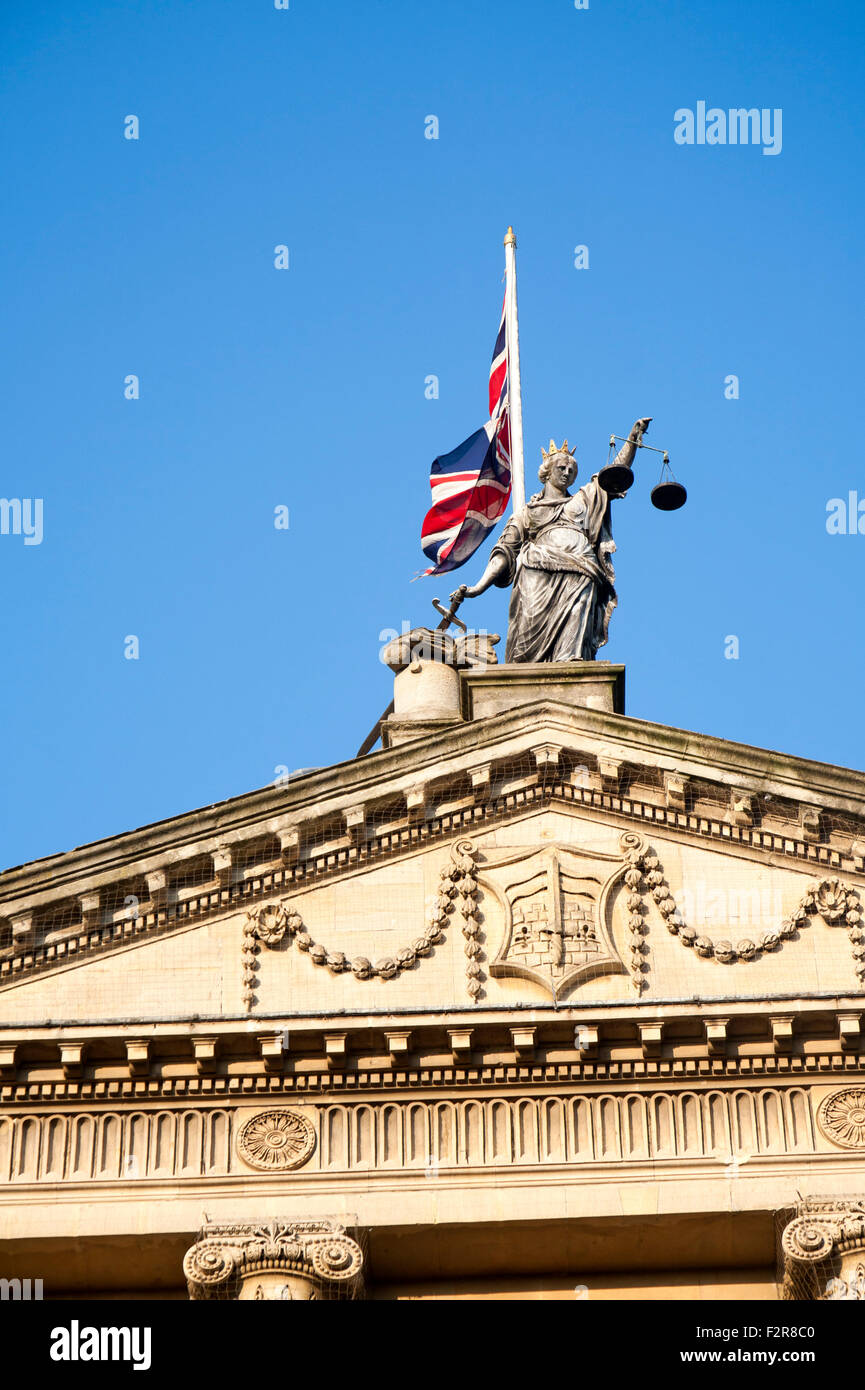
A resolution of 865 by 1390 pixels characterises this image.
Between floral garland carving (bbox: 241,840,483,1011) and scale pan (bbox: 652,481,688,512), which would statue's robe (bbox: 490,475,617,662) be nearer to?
scale pan (bbox: 652,481,688,512)

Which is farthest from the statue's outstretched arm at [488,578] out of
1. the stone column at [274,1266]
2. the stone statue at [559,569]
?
the stone column at [274,1266]

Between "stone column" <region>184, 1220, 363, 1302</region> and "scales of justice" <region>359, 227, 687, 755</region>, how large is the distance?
7.59 metres

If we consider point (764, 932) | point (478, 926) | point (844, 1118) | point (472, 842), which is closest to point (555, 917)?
point (478, 926)

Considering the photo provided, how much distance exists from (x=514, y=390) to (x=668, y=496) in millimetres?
5432

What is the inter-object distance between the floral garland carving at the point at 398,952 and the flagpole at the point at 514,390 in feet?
20.6

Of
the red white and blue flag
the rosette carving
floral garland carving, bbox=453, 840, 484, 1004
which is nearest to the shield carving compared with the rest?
floral garland carving, bbox=453, 840, 484, 1004

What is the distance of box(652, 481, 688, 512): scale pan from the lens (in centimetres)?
2966

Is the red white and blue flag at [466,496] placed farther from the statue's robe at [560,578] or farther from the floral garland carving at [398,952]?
the floral garland carving at [398,952]

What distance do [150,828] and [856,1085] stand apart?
724 centimetres

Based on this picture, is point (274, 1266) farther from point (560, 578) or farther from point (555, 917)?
point (560, 578)

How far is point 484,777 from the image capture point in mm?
26250

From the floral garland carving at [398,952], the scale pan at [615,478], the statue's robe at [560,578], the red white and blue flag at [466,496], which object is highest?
the red white and blue flag at [466,496]

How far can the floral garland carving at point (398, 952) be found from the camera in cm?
2550
